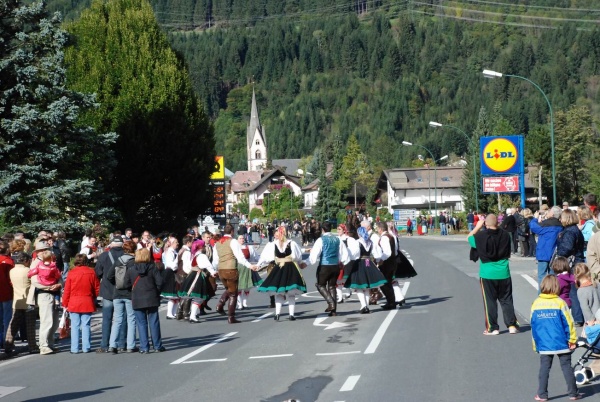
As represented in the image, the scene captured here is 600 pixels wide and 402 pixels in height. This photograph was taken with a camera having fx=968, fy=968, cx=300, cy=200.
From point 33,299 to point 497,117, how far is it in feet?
392

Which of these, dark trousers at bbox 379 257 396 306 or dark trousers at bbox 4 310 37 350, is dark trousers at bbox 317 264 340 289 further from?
dark trousers at bbox 4 310 37 350

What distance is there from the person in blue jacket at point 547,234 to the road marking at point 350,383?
630 cm

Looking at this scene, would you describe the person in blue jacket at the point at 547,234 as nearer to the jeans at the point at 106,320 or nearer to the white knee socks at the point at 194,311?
the white knee socks at the point at 194,311

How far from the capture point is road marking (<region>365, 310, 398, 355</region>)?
13.2 m

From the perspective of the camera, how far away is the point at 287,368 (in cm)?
1183

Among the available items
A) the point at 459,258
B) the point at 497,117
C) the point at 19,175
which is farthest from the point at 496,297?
the point at 497,117

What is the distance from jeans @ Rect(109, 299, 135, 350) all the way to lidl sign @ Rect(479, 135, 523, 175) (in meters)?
32.9

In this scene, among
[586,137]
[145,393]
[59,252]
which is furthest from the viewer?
[586,137]

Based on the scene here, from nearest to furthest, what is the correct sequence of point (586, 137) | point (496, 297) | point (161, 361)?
point (161, 361) < point (496, 297) < point (586, 137)

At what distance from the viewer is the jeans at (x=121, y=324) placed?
14.9 metres

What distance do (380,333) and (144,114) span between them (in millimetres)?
28234

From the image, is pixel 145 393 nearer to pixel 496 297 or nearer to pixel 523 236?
pixel 496 297

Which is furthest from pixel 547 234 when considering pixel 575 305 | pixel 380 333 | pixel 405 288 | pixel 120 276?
pixel 405 288

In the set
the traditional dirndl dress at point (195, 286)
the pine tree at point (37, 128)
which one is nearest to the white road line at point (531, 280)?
the traditional dirndl dress at point (195, 286)
